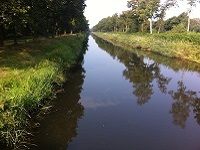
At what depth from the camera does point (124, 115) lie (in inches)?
506

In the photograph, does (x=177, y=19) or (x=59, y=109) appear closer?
(x=59, y=109)

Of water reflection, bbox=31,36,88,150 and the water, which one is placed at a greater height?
water reflection, bbox=31,36,88,150

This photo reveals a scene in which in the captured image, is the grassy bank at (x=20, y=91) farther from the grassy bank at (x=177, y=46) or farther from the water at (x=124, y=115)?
the grassy bank at (x=177, y=46)

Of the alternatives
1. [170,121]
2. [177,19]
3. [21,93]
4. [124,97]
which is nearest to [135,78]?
[124,97]

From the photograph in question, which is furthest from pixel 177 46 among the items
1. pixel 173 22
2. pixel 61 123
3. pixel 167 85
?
pixel 173 22

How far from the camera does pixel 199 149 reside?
372 inches

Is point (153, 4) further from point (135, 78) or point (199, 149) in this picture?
point (199, 149)

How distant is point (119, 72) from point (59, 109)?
486 inches

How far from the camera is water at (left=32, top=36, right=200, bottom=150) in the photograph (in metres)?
9.78

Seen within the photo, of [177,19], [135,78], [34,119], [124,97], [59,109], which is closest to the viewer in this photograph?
[34,119]

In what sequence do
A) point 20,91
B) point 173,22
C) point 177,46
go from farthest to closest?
point 173,22, point 177,46, point 20,91

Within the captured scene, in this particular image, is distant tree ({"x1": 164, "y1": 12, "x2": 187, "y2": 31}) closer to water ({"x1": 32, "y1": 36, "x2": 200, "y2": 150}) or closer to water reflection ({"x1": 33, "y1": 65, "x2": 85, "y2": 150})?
water ({"x1": 32, "y1": 36, "x2": 200, "y2": 150})

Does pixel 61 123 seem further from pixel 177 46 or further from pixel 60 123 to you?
pixel 177 46

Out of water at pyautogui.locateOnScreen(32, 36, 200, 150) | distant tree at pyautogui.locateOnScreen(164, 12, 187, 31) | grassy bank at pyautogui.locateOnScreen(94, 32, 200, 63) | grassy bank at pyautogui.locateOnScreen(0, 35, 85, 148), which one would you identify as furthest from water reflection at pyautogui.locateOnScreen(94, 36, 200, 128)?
distant tree at pyautogui.locateOnScreen(164, 12, 187, 31)
